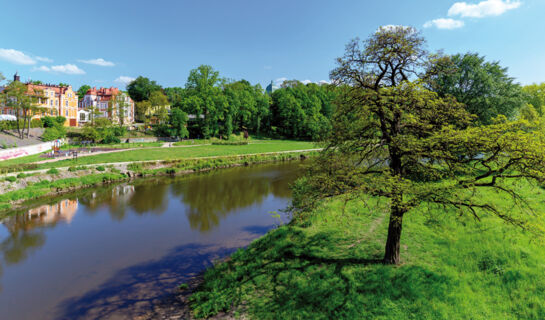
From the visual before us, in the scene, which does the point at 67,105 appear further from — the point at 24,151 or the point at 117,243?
the point at 117,243

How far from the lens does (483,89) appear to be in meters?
19.0

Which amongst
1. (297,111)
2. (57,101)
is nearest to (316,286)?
(297,111)

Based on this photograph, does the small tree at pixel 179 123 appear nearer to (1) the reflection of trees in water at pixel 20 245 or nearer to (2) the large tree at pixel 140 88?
(1) the reflection of trees in water at pixel 20 245

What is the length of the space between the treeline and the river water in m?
33.7

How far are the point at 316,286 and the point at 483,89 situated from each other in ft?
65.5

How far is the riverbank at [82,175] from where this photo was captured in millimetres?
19317

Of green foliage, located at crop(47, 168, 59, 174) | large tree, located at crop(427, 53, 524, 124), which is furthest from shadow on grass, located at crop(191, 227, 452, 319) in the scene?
green foliage, located at crop(47, 168, 59, 174)

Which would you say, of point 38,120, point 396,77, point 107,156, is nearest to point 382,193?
point 396,77

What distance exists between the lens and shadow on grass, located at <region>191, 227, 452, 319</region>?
22.7 ft

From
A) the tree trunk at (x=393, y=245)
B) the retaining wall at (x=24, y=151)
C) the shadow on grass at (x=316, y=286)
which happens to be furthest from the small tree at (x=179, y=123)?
the tree trunk at (x=393, y=245)

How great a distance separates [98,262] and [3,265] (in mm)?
3929

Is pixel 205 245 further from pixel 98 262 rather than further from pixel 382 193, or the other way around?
pixel 382 193

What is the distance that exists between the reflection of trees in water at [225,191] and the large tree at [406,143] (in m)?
10.3

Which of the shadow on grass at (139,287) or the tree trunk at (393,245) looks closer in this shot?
the tree trunk at (393,245)
